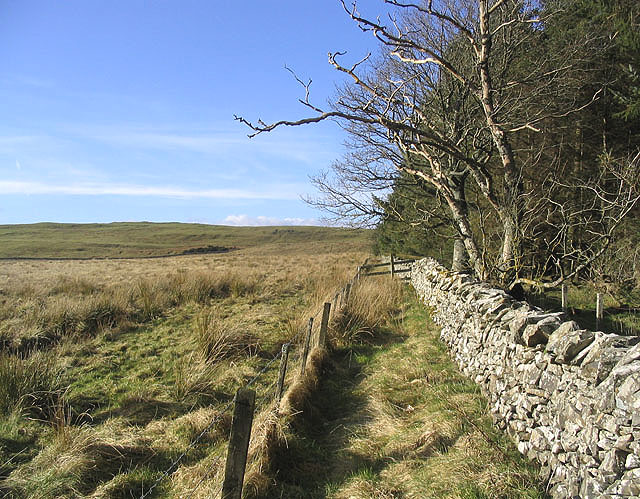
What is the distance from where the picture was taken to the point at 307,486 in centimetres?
425

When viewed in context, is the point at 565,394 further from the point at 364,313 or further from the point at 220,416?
the point at 364,313

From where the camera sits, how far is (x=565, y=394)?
11.8 ft

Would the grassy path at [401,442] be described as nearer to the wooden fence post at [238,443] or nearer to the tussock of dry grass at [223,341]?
the wooden fence post at [238,443]

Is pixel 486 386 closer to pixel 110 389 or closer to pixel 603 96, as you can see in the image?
pixel 110 389

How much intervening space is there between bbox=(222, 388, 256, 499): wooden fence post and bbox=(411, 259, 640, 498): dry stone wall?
2.39m

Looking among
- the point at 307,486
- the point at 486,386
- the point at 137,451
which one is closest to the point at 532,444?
the point at 486,386

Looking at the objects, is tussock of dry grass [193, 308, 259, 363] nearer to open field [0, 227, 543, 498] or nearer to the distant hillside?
open field [0, 227, 543, 498]

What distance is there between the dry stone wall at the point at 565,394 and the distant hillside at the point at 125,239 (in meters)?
47.5

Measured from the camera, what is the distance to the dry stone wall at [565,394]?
2.85m

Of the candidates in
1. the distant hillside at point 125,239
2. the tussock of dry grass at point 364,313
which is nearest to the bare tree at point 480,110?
the tussock of dry grass at point 364,313

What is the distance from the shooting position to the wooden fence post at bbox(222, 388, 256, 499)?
11.3ft

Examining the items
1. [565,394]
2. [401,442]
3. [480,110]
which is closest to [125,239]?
[480,110]

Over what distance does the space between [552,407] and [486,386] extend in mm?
1792

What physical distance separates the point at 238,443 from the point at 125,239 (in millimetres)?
A: 98048
